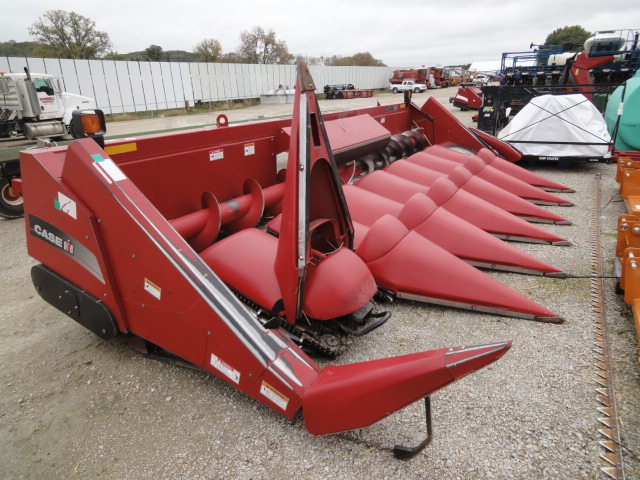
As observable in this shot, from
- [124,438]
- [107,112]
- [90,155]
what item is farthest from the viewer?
[107,112]

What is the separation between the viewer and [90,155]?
6.78 ft

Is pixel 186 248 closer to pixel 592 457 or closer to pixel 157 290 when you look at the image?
pixel 157 290

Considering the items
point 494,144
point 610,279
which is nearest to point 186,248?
point 610,279

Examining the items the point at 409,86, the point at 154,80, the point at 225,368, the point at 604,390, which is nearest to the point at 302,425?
the point at 225,368

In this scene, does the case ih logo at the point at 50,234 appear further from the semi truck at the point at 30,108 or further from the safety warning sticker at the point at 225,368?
the semi truck at the point at 30,108

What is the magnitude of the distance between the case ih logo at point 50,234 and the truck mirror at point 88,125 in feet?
1.73

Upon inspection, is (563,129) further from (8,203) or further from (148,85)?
(148,85)

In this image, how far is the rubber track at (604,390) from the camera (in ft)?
5.41

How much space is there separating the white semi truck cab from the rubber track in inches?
419

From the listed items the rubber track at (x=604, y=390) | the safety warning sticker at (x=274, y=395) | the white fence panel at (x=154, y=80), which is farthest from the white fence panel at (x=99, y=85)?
the rubber track at (x=604, y=390)

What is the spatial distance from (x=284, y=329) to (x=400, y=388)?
3.16 ft

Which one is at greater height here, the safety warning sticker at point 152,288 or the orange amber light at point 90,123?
the orange amber light at point 90,123

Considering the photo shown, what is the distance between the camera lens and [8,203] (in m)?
5.94

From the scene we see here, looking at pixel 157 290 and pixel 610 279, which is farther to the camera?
pixel 610 279
